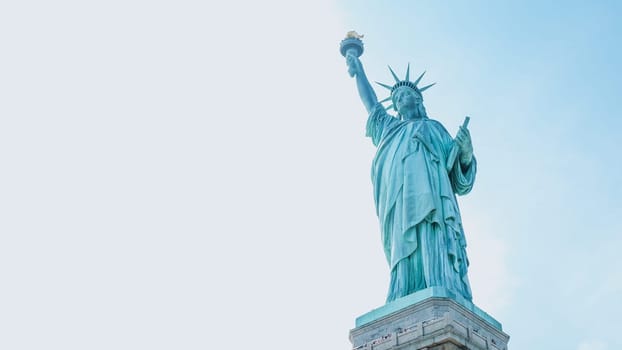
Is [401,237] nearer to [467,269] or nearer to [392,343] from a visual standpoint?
[467,269]

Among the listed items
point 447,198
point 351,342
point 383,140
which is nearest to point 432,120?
point 383,140

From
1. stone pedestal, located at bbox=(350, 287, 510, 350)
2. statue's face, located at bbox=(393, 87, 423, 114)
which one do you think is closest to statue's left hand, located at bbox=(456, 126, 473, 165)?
statue's face, located at bbox=(393, 87, 423, 114)

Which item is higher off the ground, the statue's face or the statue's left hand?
the statue's face

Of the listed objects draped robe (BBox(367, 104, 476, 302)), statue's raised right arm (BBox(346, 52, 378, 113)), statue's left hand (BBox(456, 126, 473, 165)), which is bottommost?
draped robe (BBox(367, 104, 476, 302))

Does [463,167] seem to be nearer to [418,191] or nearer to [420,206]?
[418,191]

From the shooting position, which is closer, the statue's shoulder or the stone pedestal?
the stone pedestal

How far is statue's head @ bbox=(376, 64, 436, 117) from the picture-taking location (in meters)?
17.7

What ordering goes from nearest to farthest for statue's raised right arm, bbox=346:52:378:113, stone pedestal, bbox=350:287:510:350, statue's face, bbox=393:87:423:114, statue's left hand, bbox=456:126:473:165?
stone pedestal, bbox=350:287:510:350
statue's left hand, bbox=456:126:473:165
statue's face, bbox=393:87:423:114
statue's raised right arm, bbox=346:52:378:113

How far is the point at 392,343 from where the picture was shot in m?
12.9

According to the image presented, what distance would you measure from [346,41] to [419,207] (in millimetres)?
6494

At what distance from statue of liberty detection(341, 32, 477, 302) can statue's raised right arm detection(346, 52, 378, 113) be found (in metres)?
0.57

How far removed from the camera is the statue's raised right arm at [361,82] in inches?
733

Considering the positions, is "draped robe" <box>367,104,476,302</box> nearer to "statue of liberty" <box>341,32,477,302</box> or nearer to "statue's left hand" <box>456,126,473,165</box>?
"statue of liberty" <box>341,32,477,302</box>

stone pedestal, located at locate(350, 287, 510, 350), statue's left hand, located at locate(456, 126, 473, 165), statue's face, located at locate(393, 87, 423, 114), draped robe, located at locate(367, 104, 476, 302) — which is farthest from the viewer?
statue's face, located at locate(393, 87, 423, 114)
